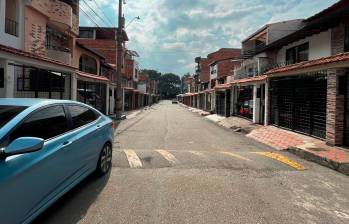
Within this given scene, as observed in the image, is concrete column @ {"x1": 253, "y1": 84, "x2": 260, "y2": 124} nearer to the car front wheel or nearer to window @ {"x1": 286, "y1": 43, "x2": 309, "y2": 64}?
window @ {"x1": 286, "y1": 43, "x2": 309, "y2": 64}

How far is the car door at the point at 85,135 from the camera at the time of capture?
5.32 meters

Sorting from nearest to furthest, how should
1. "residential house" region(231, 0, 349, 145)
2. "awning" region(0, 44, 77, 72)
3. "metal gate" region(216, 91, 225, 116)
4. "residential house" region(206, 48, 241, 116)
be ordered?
"awning" region(0, 44, 77, 72)
"residential house" region(231, 0, 349, 145)
"residential house" region(206, 48, 241, 116)
"metal gate" region(216, 91, 225, 116)

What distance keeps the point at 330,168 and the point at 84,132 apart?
256 inches

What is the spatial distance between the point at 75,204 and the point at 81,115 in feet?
5.26

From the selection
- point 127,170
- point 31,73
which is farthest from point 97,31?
point 127,170

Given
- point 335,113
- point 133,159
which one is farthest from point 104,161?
point 335,113

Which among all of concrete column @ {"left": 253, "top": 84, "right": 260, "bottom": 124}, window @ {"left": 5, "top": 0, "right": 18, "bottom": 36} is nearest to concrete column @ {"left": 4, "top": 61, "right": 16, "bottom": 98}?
window @ {"left": 5, "top": 0, "right": 18, "bottom": 36}

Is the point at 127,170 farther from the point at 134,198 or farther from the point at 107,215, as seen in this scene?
the point at 107,215

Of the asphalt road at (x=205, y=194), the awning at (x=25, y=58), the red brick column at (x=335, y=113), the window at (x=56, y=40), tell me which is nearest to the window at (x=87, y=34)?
the window at (x=56, y=40)

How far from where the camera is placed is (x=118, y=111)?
83.9 feet

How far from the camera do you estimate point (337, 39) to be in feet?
50.3

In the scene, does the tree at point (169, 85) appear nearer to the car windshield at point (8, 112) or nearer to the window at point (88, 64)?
the window at point (88, 64)

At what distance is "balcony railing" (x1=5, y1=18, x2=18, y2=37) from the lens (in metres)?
15.1

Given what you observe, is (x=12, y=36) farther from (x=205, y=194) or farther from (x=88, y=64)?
(x=88, y=64)
